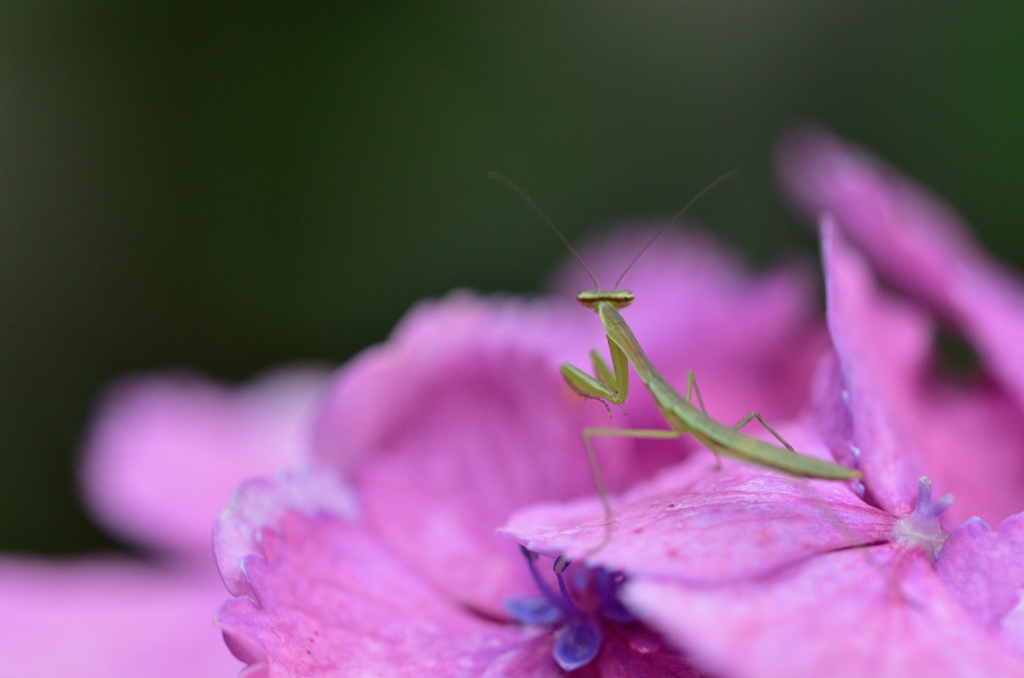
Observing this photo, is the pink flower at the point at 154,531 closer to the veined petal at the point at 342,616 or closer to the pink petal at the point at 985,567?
the veined petal at the point at 342,616

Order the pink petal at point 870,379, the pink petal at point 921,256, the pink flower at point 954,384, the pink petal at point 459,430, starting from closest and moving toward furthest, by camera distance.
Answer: the pink flower at point 954,384 → the pink petal at point 870,379 → the pink petal at point 459,430 → the pink petal at point 921,256

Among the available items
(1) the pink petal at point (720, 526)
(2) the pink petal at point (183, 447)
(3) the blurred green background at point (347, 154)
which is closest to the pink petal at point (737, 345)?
(1) the pink petal at point (720, 526)

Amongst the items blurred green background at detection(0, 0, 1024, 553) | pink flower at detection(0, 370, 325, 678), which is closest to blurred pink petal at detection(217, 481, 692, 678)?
pink flower at detection(0, 370, 325, 678)

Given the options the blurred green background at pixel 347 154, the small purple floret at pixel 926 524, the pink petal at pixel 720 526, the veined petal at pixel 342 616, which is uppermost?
the blurred green background at pixel 347 154

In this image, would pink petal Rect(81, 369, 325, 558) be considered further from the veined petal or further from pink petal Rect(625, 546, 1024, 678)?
pink petal Rect(625, 546, 1024, 678)

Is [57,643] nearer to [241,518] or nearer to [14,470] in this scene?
[241,518]

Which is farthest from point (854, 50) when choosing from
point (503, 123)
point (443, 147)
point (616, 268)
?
point (616, 268)
